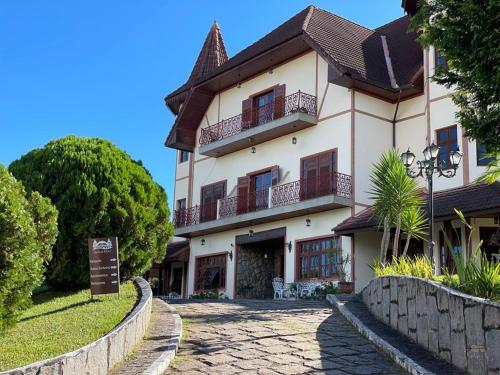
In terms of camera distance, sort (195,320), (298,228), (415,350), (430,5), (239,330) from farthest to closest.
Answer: (298,228) < (195,320) < (239,330) < (415,350) < (430,5)

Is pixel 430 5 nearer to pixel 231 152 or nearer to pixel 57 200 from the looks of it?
pixel 57 200

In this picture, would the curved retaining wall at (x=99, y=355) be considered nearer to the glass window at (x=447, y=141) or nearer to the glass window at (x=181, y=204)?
the glass window at (x=447, y=141)

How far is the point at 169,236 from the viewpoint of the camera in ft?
53.2

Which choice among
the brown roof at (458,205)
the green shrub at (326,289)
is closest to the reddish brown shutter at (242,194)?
the brown roof at (458,205)

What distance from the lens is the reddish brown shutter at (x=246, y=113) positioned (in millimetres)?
26656

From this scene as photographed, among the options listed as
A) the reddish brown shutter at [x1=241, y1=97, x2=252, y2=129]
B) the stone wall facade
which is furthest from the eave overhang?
the stone wall facade

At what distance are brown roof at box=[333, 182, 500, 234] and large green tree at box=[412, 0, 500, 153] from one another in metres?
8.92

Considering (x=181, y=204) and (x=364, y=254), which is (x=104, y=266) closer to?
(x=364, y=254)

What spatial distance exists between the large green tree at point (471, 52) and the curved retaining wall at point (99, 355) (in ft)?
16.6

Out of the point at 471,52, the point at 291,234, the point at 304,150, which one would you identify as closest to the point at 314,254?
the point at 291,234

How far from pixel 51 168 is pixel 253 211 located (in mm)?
11897

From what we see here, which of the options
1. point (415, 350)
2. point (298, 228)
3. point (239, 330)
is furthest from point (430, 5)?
point (298, 228)

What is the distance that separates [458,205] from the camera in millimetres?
18766

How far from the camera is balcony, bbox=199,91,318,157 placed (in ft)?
78.5
